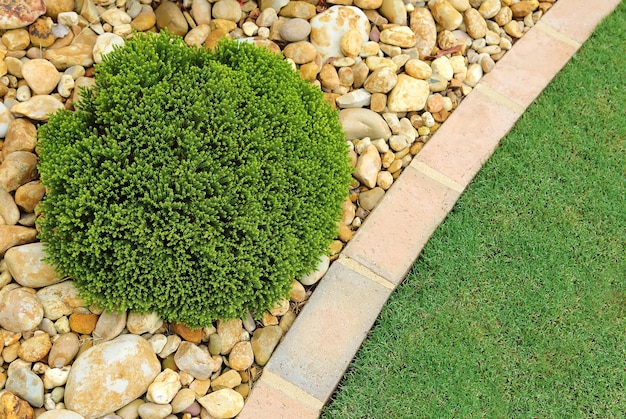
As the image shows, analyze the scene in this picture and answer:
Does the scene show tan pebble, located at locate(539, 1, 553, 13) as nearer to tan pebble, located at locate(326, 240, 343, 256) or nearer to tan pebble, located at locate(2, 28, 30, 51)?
tan pebble, located at locate(326, 240, 343, 256)

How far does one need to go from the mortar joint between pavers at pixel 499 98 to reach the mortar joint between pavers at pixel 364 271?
1632 mm

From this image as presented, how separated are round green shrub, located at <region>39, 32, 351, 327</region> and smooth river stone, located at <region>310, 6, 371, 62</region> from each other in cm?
92

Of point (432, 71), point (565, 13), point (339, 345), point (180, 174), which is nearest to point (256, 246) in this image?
point (180, 174)

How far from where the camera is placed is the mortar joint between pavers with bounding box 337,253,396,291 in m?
3.45

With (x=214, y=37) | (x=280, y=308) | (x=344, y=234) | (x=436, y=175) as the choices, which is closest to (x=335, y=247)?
(x=344, y=234)

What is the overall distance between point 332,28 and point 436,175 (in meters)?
1.24

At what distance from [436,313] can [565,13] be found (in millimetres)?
2811

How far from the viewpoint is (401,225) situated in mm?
3648

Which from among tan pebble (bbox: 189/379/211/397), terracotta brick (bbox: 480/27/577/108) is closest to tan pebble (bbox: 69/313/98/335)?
tan pebble (bbox: 189/379/211/397)

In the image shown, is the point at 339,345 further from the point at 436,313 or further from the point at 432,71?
the point at 432,71

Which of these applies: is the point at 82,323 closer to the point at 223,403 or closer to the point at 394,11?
the point at 223,403

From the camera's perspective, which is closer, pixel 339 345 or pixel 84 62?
pixel 339 345

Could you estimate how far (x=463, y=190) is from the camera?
382 cm

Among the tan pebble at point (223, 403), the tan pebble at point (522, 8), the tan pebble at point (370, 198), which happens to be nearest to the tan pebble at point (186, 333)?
the tan pebble at point (223, 403)
